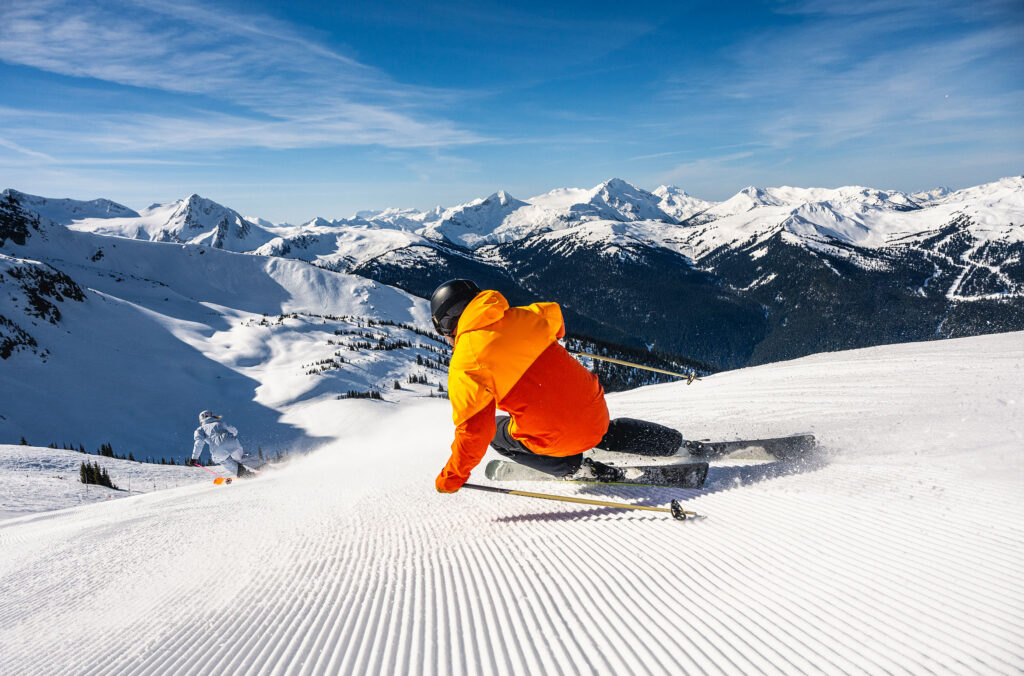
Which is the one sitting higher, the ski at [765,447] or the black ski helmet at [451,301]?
the black ski helmet at [451,301]

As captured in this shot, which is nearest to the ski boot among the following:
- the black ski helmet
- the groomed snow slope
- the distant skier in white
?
the groomed snow slope

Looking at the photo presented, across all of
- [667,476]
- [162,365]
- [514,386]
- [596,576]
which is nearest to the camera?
[596,576]

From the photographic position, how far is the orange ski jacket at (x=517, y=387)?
3807 millimetres

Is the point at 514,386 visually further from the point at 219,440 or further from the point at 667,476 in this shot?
the point at 219,440

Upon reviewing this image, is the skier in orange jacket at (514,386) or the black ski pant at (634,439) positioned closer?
the skier in orange jacket at (514,386)

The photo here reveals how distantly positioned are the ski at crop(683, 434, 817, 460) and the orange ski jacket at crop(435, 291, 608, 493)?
1619 mm

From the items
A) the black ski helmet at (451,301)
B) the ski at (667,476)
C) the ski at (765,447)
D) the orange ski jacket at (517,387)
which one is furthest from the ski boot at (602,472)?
the black ski helmet at (451,301)

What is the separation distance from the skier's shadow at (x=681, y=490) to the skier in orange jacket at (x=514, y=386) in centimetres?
47

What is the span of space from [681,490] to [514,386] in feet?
6.74

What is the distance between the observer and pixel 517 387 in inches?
161

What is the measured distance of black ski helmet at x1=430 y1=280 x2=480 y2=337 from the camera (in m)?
4.21

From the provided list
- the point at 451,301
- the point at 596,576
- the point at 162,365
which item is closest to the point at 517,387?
the point at 451,301

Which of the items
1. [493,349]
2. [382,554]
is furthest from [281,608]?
[493,349]

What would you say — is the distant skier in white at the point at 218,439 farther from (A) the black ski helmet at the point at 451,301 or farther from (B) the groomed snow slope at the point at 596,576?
(A) the black ski helmet at the point at 451,301
